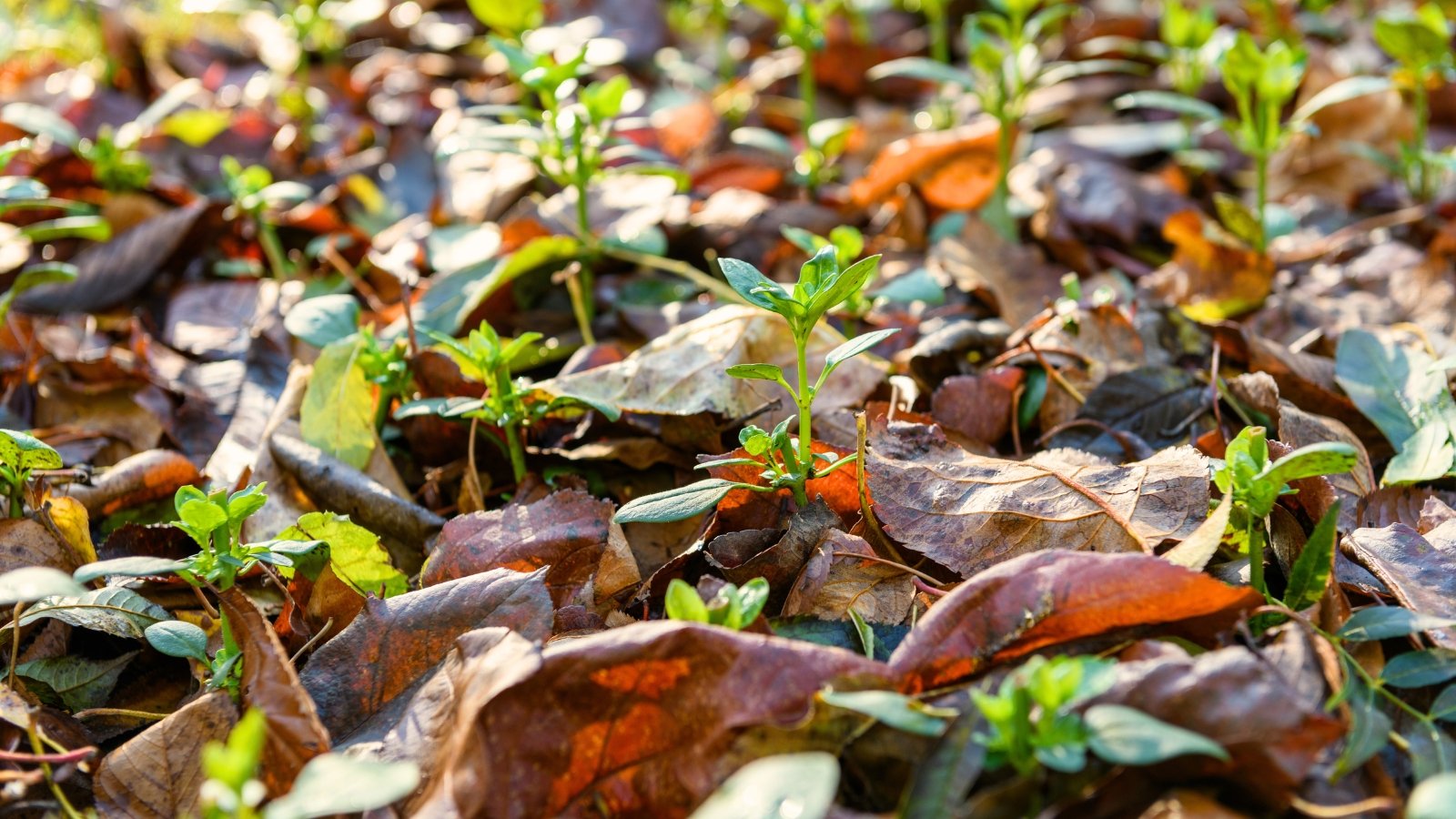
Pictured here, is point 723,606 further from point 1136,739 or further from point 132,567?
point 132,567

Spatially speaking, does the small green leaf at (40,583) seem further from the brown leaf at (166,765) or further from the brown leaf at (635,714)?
the brown leaf at (635,714)

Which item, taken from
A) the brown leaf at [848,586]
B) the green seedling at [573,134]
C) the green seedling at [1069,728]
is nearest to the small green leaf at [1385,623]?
the green seedling at [1069,728]

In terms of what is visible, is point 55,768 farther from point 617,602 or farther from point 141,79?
point 141,79

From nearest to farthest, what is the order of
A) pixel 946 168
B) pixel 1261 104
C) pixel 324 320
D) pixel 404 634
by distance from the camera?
pixel 404 634 < pixel 324 320 < pixel 1261 104 < pixel 946 168

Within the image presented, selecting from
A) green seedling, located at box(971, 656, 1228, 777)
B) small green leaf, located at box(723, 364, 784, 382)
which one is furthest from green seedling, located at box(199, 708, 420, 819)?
small green leaf, located at box(723, 364, 784, 382)

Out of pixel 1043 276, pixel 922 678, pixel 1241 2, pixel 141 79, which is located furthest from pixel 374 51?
pixel 922 678

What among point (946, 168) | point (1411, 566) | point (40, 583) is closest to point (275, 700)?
point (40, 583)
